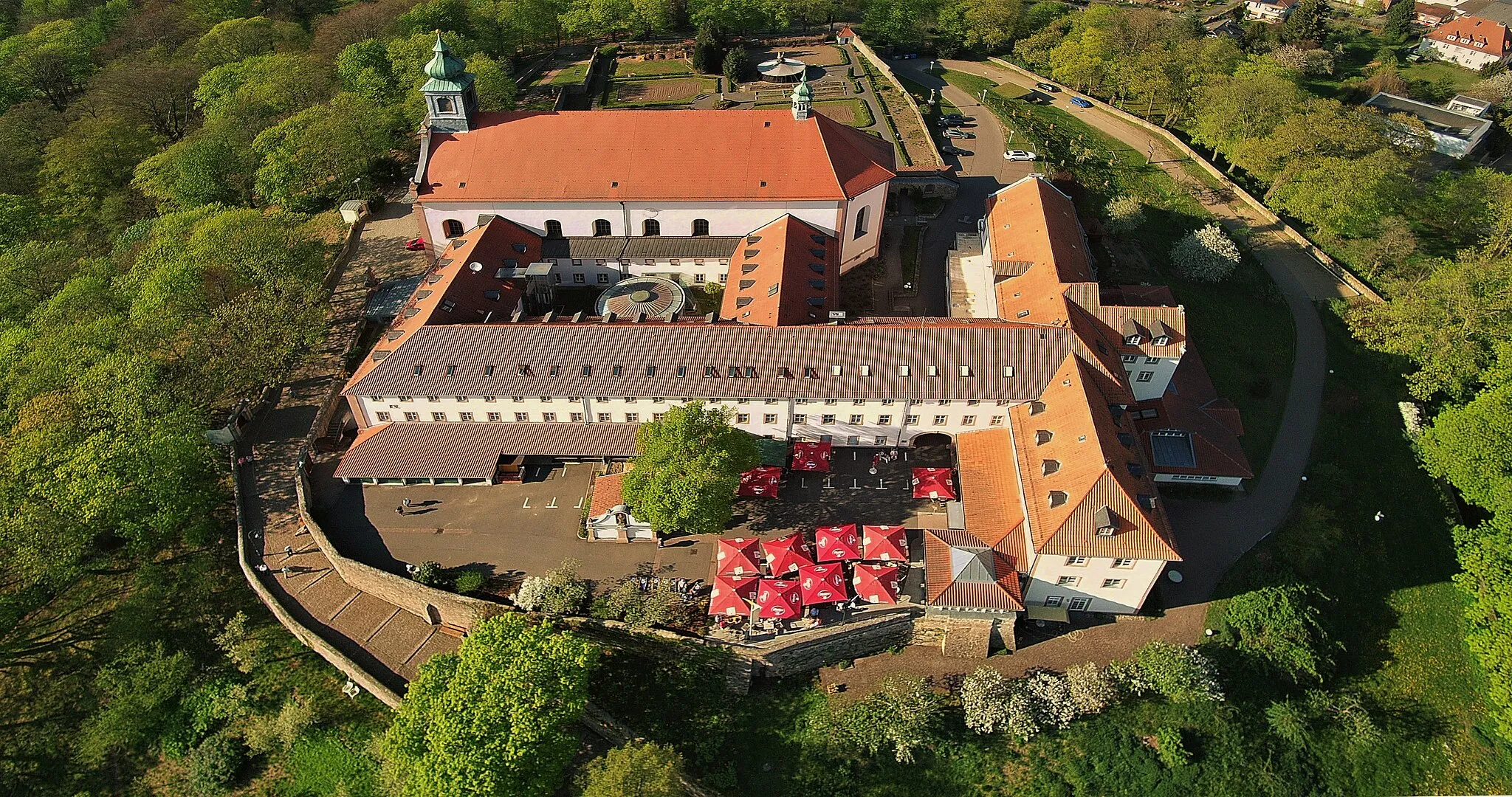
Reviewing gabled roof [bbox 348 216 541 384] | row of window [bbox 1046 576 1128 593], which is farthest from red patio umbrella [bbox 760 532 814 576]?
gabled roof [bbox 348 216 541 384]

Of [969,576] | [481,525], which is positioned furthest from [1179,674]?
[481,525]

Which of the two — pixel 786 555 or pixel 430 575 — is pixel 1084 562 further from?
pixel 430 575

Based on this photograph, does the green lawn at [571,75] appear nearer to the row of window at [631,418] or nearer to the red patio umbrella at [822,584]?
the row of window at [631,418]

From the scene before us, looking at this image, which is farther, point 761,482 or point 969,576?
point 761,482

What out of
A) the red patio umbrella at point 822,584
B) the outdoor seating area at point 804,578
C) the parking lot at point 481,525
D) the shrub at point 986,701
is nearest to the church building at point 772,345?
the parking lot at point 481,525

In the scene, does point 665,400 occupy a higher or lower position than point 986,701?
higher

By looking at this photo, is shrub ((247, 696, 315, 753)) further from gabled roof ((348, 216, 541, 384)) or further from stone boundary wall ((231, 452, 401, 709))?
gabled roof ((348, 216, 541, 384))
